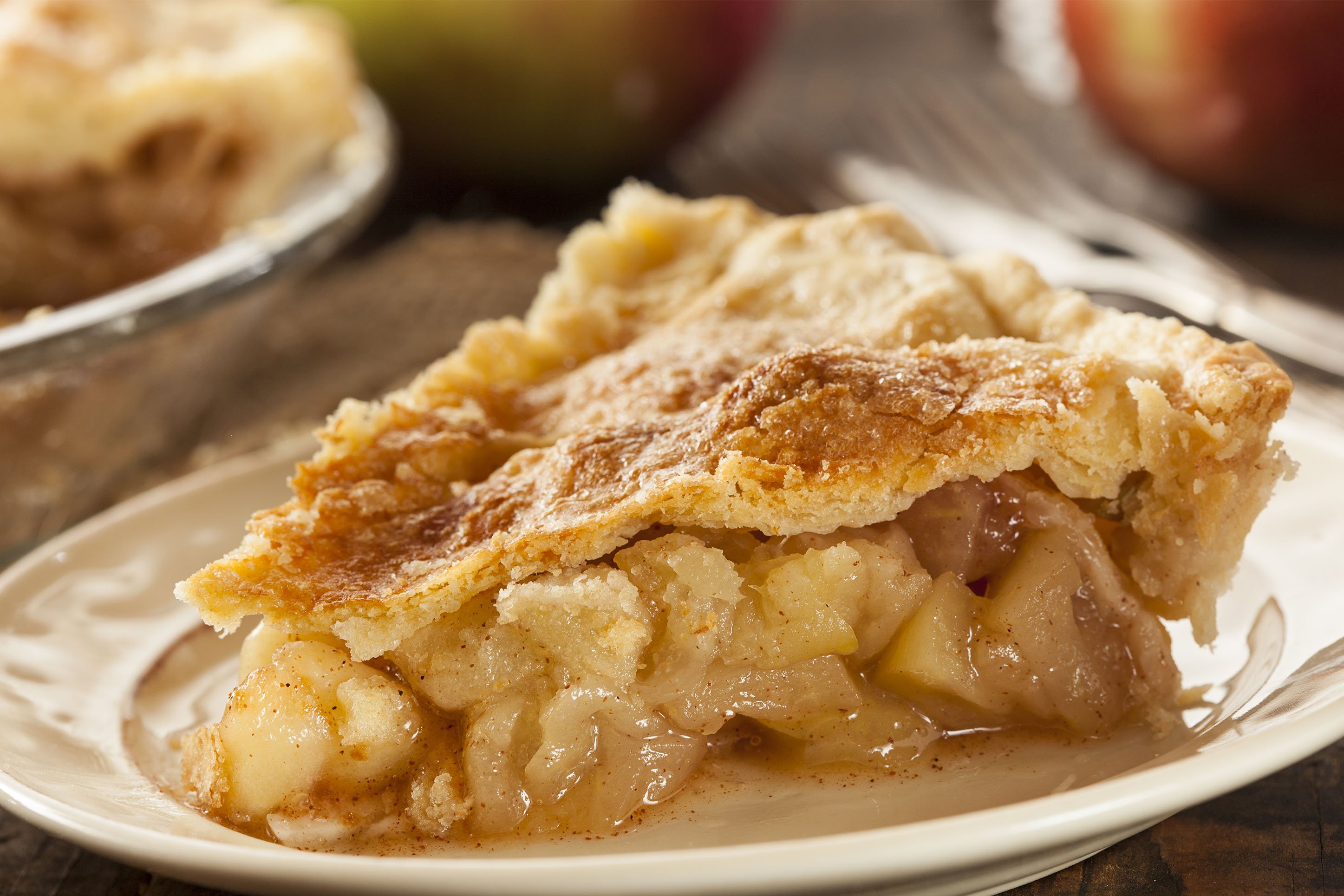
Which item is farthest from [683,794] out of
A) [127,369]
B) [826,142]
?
[826,142]

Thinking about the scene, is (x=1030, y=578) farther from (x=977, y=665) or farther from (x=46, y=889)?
(x=46, y=889)

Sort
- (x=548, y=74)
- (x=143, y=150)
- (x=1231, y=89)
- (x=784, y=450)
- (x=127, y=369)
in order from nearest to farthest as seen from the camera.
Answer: (x=784, y=450), (x=127, y=369), (x=143, y=150), (x=1231, y=89), (x=548, y=74)

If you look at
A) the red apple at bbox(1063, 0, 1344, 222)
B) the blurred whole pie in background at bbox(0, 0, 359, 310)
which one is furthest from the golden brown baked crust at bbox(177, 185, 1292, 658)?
the red apple at bbox(1063, 0, 1344, 222)

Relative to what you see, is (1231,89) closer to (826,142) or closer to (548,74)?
(826,142)

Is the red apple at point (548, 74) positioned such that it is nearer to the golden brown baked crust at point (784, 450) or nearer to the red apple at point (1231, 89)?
the red apple at point (1231, 89)

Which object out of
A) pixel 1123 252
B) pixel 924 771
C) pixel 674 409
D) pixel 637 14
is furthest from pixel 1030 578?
pixel 637 14
